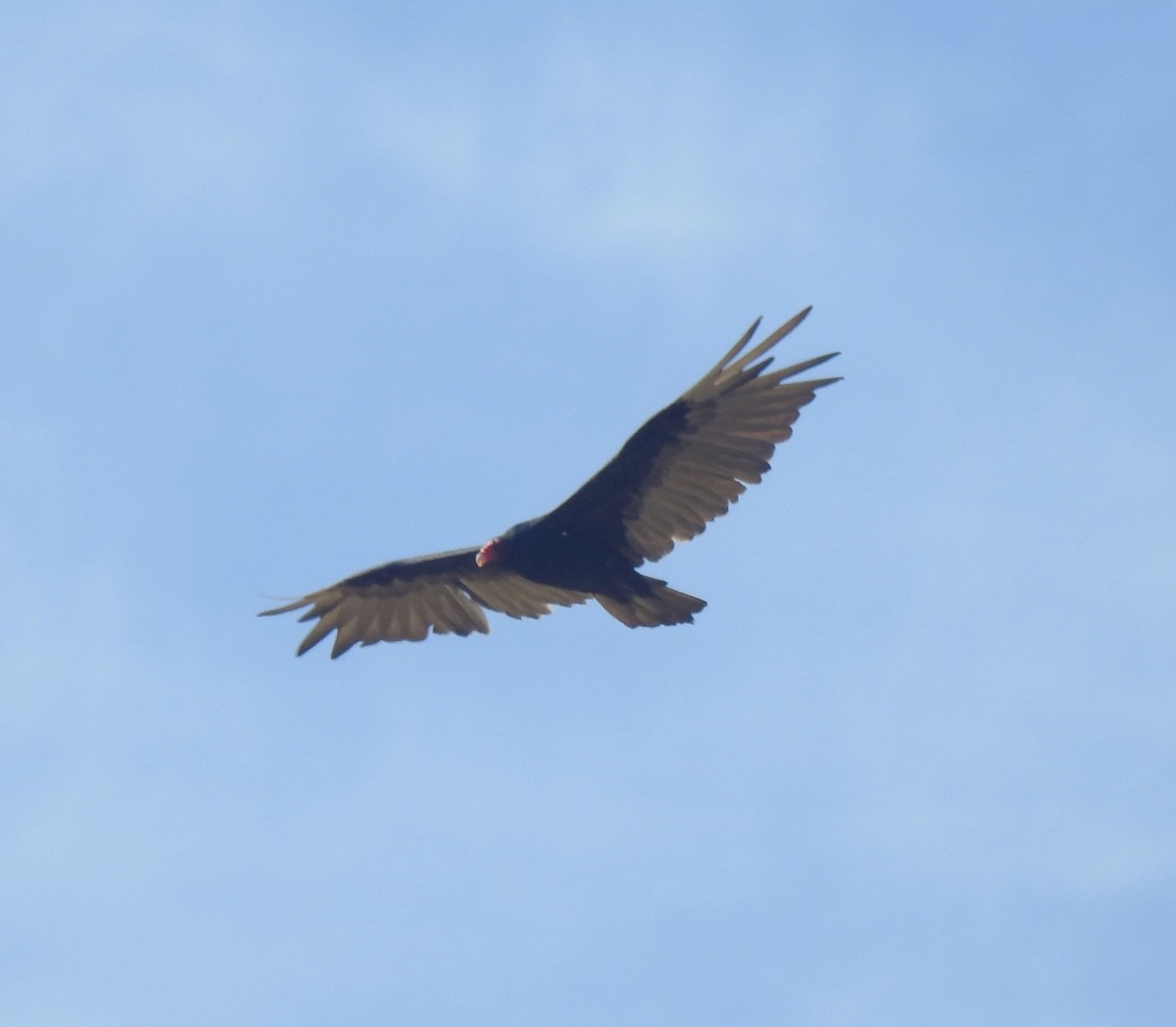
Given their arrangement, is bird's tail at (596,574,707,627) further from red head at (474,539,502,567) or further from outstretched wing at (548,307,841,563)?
red head at (474,539,502,567)

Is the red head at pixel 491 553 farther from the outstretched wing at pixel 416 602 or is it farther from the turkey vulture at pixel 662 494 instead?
Result: the outstretched wing at pixel 416 602

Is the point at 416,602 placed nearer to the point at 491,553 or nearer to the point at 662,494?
the point at 491,553

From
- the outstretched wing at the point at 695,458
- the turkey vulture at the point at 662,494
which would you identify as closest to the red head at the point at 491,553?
the turkey vulture at the point at 662,494

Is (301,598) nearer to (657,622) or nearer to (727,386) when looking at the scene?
(657,622)

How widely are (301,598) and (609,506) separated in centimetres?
274

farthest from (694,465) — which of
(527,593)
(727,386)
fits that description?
(527,593)

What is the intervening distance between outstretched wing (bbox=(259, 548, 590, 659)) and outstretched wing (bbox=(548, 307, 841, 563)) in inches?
49.7

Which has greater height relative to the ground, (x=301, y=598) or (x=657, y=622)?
(x=301, y=598)

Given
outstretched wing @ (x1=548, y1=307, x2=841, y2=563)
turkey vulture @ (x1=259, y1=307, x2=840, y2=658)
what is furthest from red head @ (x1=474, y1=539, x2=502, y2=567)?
outstretched wing @ (x1=548, y1=307, x2=841, y2=563)

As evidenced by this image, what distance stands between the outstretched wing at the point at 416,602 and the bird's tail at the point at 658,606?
41.0 inches

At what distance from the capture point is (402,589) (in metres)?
14.3

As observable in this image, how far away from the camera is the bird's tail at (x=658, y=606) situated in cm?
1289

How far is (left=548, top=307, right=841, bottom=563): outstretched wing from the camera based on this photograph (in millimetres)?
12578

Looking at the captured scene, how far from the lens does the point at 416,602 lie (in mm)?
14375
